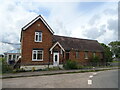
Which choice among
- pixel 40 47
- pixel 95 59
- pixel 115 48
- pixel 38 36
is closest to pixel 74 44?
pixel 95 59

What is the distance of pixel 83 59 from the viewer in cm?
2988

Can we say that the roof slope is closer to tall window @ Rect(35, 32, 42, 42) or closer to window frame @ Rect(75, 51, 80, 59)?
window frame @ Rect(75, 51, 80, 59)

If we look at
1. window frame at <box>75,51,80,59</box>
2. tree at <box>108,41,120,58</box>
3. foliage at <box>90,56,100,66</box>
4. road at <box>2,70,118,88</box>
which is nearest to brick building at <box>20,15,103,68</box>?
window frame at <box>75,51,80,59</box>

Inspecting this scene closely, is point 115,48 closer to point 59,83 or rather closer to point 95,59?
point 95,59

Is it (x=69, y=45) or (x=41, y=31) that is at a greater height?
(x=41, y=31)

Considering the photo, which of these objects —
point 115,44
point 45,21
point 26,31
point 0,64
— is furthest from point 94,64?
point 115,44

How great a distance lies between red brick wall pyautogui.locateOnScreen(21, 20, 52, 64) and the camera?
70.9 feet

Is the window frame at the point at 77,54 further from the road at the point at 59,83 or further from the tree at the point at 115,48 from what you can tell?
the tree at the point at 115,48

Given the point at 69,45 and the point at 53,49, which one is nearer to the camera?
the point at 53,49

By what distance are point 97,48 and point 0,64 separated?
2361 cm

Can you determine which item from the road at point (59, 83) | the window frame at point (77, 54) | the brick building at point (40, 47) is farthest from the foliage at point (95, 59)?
the road at point (59, 83)

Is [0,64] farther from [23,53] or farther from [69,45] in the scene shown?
[69,45]

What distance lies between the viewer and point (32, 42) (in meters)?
22.3

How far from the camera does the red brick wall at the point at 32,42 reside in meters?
21.6
